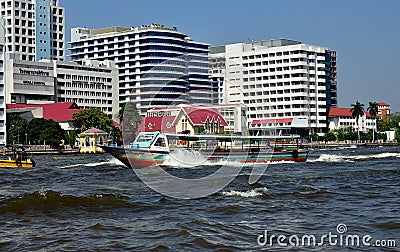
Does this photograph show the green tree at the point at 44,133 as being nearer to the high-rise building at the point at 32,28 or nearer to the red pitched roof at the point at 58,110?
the red pitched roof at the point at 58,110

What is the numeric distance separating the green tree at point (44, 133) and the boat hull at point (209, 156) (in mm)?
56128

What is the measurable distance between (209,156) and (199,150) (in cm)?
164

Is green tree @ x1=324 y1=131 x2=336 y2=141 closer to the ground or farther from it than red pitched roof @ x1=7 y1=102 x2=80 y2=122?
closer to the ground

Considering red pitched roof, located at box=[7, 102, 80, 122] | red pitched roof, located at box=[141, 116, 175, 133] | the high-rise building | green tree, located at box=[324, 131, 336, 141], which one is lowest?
green tree, located at box=[324, 131, 336, 141]

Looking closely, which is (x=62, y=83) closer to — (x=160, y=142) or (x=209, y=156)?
(x=209, y=156)

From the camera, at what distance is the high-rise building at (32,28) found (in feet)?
482

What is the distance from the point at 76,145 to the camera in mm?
102500

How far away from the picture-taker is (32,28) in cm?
15025

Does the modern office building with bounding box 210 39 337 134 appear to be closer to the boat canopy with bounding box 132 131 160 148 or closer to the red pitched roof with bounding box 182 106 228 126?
the red pitched roof with bounding box 182 106 228 126

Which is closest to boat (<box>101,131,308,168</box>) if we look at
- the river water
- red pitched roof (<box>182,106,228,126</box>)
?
red pitched roof (<box>182,106,228,126</box>)

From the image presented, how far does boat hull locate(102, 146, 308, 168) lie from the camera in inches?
1599

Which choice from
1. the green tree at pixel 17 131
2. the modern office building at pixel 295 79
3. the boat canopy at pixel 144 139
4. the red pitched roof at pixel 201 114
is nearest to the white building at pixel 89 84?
the modern office building at pixel 295 79

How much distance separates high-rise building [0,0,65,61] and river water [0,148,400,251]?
12729 centimetres

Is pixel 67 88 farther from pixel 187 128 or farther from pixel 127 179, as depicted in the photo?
pixel 127 179
